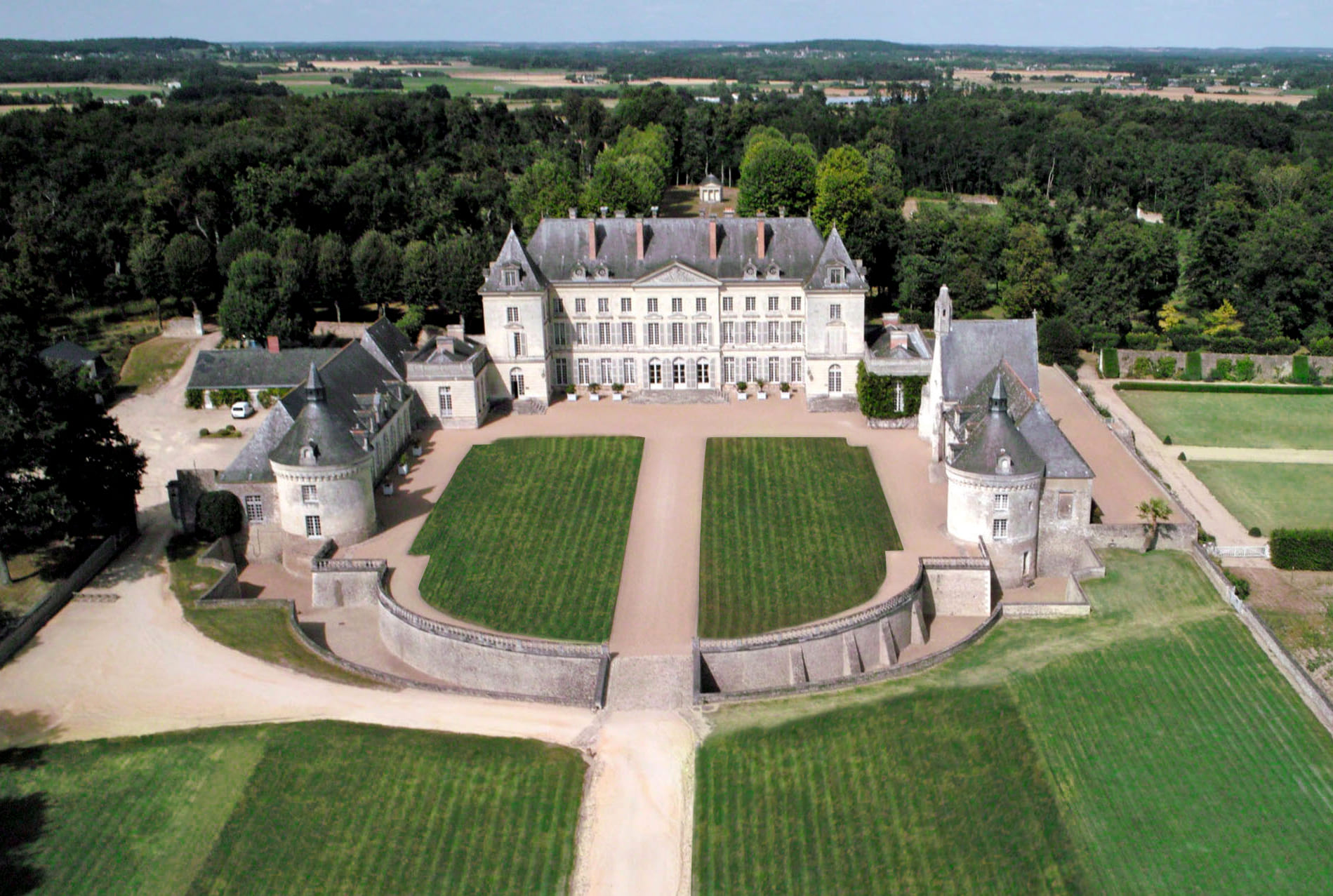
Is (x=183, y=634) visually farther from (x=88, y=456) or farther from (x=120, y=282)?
(x=120, y=282)

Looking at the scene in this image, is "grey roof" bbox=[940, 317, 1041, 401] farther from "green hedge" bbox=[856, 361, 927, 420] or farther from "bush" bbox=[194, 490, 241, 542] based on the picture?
"bush" bbox=[194, 490, 241, 542]

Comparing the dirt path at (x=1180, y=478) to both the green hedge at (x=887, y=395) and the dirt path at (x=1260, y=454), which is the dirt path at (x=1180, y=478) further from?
the green hedge at (x=887, y=395)

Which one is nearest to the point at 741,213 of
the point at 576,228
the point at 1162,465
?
the point at 576,228

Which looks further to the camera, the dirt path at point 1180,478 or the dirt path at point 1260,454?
the dirt path at point 1260,454

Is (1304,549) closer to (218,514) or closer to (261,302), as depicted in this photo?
(218,514)

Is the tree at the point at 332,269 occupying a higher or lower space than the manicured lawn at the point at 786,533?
higher

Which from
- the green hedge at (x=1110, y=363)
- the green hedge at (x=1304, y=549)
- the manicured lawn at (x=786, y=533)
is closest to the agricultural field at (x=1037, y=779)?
the manicured lawn at (x=786, y=533)
